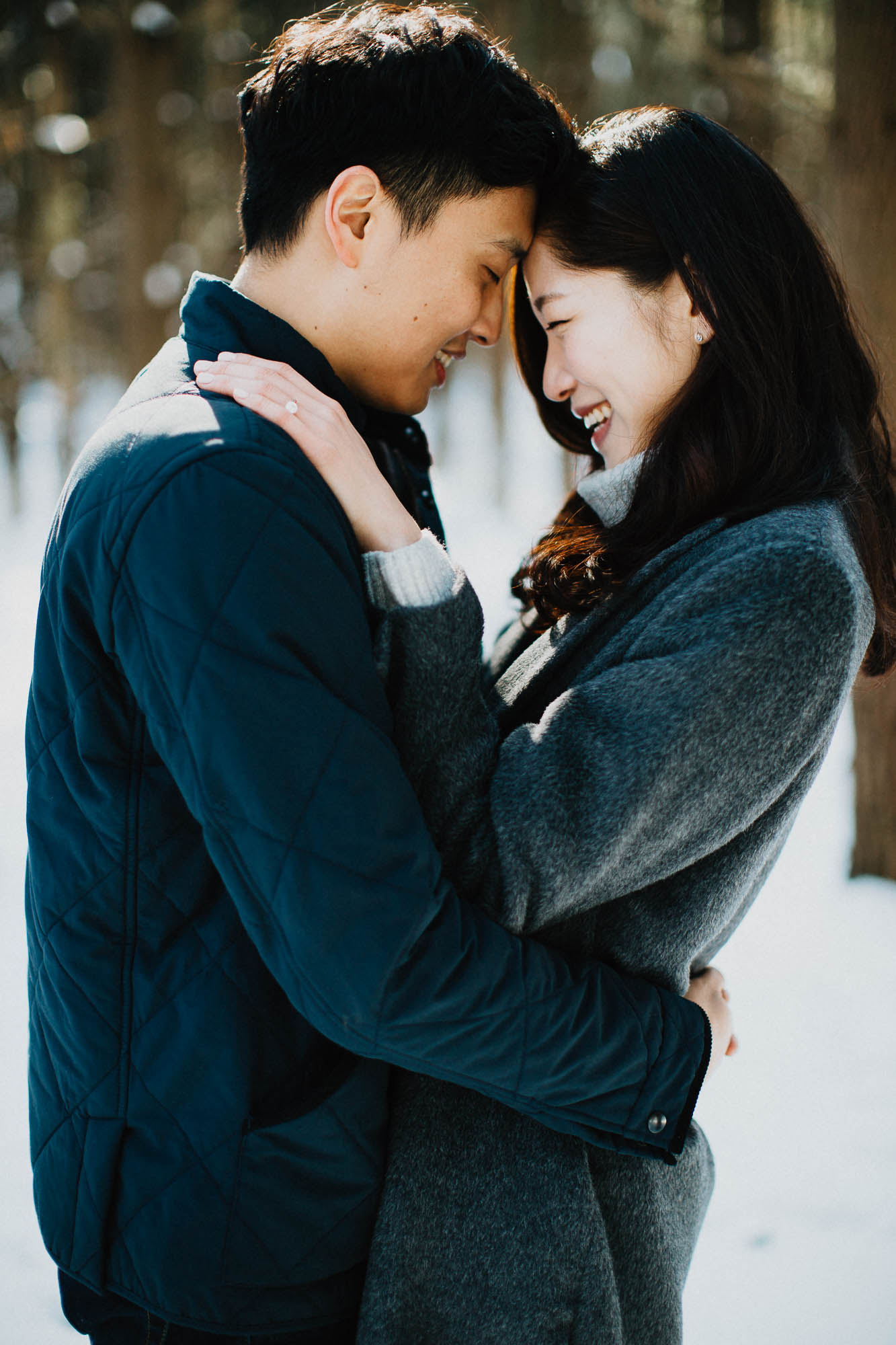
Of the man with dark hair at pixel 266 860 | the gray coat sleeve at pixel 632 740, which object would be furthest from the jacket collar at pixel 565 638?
the man with dark hair at pixel 266 860

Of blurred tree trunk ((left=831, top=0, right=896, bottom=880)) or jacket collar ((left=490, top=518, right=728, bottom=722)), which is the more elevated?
blurred tree trunk ((left=831, top=0, right=896, bottom=880))

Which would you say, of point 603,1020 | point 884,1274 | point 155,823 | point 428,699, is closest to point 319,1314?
point 603,1020

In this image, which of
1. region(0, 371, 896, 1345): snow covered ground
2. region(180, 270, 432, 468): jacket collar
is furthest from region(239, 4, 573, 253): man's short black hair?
region(0, 371, 896, 1345): snow covered ground

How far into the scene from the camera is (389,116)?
4.44 feet

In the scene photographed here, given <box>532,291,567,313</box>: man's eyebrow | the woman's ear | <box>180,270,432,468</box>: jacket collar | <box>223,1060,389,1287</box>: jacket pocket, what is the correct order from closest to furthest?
1. <box>223,1060,389,1287</box>: jacket pocket
2. <box>180,270,432,468</box>: jacket collar
3. the woman's ear
4. <box>532,291,567,313</box>: man's eyebrow

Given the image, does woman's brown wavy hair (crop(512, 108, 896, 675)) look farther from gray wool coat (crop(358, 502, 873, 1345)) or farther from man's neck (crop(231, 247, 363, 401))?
man's neck (crop(231, 247, 363, 401))

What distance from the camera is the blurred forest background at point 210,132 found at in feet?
11.4

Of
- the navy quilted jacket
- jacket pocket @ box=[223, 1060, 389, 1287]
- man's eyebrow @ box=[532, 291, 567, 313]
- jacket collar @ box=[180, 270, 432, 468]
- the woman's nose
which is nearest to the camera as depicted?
the navy quilted jacket

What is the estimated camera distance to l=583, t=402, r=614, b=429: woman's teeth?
1.74 meters

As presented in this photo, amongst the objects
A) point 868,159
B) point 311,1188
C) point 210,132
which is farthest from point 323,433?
point 210,132

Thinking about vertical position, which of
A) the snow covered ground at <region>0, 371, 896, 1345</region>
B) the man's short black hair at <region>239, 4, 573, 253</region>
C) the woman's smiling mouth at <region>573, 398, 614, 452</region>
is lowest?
the snow covered ground at <region>0, 371, 896, 1345</region>

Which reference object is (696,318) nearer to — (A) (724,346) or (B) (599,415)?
(A) (724,346)

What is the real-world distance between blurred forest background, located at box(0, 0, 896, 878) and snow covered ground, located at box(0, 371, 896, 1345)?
1.42 ft

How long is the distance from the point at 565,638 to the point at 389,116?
0.73 m
